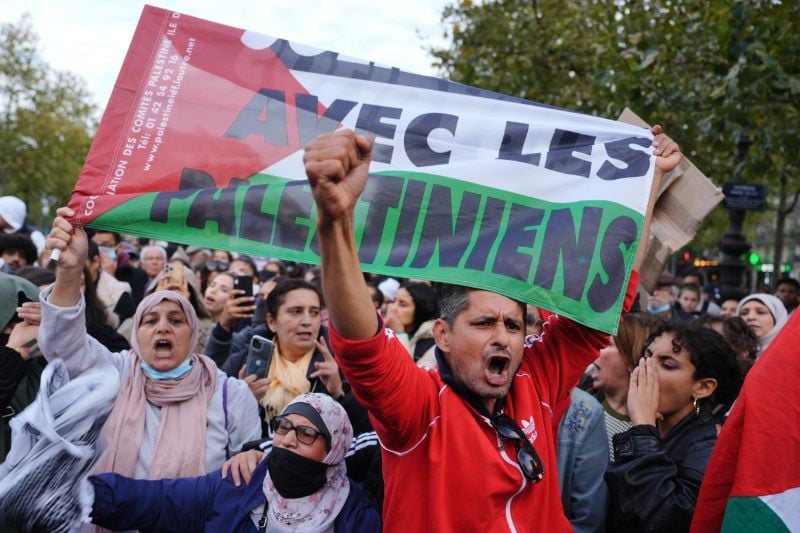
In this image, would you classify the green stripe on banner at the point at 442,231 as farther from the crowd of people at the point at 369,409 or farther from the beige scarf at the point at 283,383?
the beige scarf at the point at 283,383

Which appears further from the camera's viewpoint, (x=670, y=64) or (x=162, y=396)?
(x=670, y=64)

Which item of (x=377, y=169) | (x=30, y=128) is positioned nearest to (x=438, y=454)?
(x=377, y=169)

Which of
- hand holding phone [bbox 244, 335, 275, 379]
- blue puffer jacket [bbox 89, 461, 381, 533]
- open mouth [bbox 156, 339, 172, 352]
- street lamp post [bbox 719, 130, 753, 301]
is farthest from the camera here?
street lamp post [bbox 719, 130, 753, 301]

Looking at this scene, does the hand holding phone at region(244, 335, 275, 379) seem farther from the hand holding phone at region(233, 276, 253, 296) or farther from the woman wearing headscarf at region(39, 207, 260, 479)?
the hand holding phone at region(233, 276, 253, 296)

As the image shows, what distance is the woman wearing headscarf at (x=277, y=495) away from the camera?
3.13 meters

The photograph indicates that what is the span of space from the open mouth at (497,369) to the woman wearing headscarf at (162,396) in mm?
1571

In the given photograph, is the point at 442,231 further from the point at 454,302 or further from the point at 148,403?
the point at 148,403

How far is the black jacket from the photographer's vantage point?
2805mm

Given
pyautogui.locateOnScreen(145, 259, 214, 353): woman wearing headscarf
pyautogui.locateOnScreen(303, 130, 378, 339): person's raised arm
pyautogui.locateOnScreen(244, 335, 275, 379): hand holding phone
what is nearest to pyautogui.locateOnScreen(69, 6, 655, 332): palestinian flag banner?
pyautogui.locateOnScreen(303, 130, 378, 339): person's raised arm

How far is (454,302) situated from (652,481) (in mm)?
970

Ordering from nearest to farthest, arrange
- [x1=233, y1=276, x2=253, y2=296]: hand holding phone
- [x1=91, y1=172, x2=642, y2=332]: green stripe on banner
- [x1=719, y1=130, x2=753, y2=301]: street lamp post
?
1. [x1=91, y1=172, x2=642, y2=332]: green stripe on banner
2. [x1=233, y1=276, x2=253, y2=296]: hand holding phone
3. [x1=719, y1=130, x2=753, y2=301]: street lamp post

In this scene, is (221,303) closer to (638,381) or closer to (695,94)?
(638,381)

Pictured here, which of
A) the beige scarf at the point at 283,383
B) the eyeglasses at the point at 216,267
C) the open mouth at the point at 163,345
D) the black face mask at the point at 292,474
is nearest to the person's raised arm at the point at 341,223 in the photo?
the black face mask at the point at 292,474

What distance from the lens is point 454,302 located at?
270 centimetres
